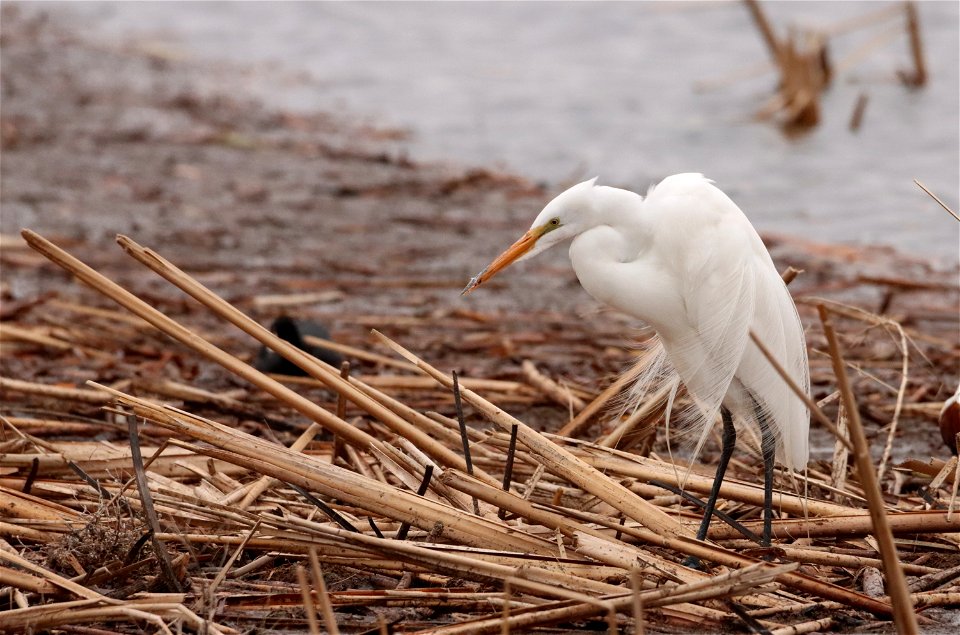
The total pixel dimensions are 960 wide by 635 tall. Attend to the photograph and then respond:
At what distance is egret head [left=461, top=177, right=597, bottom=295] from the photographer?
3.01m

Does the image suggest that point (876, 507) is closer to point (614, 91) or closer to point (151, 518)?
point (151, 518)

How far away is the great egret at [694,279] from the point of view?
9.96 ft

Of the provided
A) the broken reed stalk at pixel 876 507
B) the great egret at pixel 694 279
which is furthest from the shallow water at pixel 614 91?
the broken reed stalk at pixel 876 507

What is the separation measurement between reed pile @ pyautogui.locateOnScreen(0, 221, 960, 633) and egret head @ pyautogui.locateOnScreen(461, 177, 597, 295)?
351 millimetres

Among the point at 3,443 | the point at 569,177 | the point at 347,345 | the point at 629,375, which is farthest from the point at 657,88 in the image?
the point at 3,443

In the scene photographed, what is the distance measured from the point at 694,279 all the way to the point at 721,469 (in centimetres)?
52

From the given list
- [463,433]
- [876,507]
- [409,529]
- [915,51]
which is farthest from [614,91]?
[876,507]

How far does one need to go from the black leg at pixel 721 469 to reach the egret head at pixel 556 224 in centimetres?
74

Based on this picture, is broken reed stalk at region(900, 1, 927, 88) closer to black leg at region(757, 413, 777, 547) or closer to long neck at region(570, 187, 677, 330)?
black leg at region(757, 413, 777, 547)

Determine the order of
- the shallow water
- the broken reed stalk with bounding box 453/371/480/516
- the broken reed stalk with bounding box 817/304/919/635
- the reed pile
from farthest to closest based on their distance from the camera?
the shallow water
the broken reed stalk with bounding box 453/371/480/516
the reed pile
the broken reed stalk with bounding box 817/304/919/635

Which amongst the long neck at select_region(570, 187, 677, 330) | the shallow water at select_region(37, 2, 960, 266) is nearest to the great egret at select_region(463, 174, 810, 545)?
the long neck at select_region(570, 187, 677, 330)

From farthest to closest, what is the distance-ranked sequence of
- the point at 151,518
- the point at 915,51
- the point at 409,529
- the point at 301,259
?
the point at 915,51, the point at 301,259, the point at 409,529, the point at 151,518

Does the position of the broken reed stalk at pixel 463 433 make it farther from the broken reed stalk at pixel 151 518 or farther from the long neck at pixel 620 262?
the broken reed stalk at pixel 151 518

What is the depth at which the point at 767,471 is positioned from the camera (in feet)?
10.3
